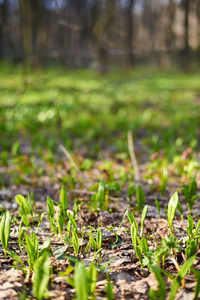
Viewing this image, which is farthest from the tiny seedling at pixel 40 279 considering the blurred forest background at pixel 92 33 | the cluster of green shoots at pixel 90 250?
the blurred forest background at pixel 92 33

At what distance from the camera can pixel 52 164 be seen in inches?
128

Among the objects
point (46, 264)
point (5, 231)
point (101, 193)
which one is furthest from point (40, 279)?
point (101, 193)

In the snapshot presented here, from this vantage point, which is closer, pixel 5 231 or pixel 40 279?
pixel 40 279

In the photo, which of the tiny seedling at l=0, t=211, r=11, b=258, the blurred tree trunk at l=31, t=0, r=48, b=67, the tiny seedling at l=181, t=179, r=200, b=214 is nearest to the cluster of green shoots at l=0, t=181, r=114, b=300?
the tiny seedling at l=0, t=211, r=11, b=258

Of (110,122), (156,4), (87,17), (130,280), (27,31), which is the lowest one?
(130,280)

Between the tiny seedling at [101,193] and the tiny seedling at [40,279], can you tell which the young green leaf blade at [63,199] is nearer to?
the tiny seedling at [101,193]

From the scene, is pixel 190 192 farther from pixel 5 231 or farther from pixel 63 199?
pixel 5 231

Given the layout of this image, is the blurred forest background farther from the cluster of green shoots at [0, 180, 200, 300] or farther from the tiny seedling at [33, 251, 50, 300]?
the tiny seedling at [33, 251, 50, 300]

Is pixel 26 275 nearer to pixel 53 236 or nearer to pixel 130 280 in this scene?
pixel 53 236

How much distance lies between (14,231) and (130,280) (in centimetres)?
89

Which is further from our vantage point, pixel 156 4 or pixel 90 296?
pixel 156 4

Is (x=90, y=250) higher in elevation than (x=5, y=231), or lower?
lower

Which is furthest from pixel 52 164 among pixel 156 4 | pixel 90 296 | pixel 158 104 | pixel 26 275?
pixel 156 4

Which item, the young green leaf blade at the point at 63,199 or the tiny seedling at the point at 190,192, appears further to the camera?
the tiny seedling at the point at 190,192
